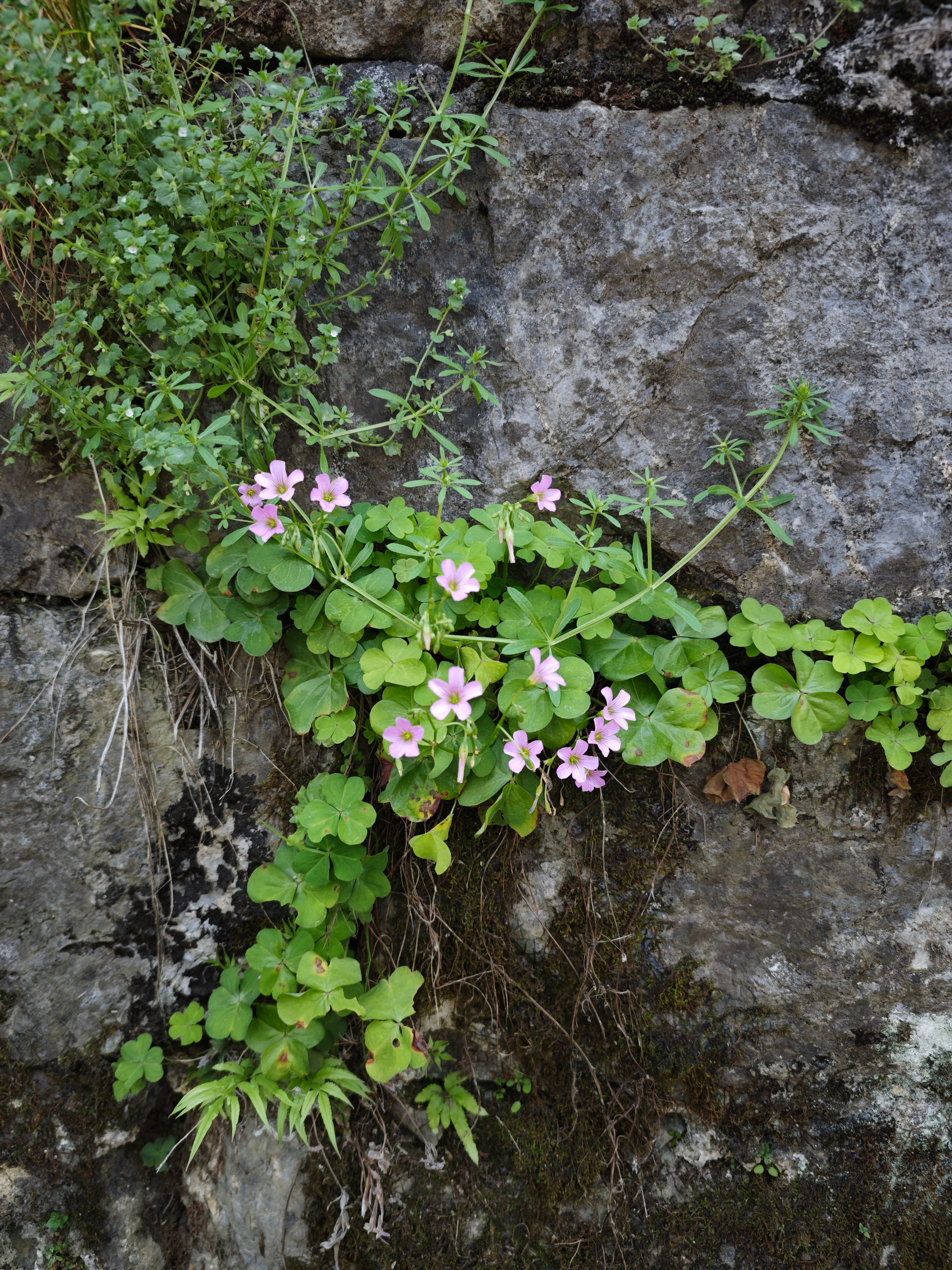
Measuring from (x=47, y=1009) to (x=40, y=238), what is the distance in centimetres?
236

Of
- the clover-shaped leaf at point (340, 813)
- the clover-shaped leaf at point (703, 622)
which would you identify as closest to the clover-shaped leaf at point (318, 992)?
the clover-shaped leaf at point (340, 813)

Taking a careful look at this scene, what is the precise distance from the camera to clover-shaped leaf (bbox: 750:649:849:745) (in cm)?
198

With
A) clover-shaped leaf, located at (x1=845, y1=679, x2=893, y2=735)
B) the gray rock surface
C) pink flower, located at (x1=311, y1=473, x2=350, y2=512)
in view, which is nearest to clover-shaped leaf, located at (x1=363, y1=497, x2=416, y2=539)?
pink flower, located at (x1=311, y1=473, x2=350, y2=512)

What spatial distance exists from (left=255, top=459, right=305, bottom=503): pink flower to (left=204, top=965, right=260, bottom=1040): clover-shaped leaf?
5.07 feet

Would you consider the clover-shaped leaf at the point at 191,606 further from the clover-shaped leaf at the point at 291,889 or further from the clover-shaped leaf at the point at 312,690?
the clover-shaped leaf at the point at 291,889

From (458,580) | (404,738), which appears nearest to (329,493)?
(458,580)

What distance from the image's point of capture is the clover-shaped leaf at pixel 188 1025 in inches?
90.2

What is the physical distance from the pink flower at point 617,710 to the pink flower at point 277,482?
3.40ft

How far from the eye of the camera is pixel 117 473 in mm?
2033

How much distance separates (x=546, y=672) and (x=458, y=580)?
34 centimetres

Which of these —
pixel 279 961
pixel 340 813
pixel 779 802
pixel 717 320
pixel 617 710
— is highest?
pixel 717 320

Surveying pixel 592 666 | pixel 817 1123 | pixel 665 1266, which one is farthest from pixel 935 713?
pixel 665 1266

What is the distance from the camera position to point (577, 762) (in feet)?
6.42

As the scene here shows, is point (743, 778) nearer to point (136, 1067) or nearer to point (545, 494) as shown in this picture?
point (545, 494)
